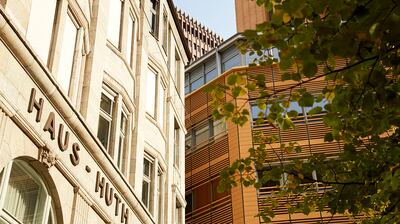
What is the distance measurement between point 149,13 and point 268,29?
15.6 meters

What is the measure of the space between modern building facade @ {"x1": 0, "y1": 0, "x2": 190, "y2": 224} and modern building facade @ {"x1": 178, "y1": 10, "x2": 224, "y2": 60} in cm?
8046

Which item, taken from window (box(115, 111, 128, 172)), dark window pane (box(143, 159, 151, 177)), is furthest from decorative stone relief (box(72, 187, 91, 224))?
dark window pane (box(143, 159, 151, 177))

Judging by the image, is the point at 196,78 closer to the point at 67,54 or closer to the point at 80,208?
the point at 67,54

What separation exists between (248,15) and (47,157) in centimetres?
3239

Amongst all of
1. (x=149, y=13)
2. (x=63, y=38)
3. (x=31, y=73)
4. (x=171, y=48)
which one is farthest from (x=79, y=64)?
(x=171, y=48)

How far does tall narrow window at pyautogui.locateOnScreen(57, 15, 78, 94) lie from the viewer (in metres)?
12.5

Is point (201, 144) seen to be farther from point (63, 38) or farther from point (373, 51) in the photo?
point (373, 51)

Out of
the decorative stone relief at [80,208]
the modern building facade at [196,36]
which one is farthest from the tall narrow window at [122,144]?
the modern building facade at [196,36]

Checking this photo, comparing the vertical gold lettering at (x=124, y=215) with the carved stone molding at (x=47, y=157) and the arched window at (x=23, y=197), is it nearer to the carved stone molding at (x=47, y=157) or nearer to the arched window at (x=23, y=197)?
the arched window at (x=23, y=197)

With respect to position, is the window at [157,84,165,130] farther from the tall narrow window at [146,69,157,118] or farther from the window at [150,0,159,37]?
the window at [150,0,159,37]

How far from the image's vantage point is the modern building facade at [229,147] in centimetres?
2828

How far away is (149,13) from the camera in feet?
68.9

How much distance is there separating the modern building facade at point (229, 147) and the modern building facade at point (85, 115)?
7.21 metres

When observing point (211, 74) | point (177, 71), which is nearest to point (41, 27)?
point (177, 71)
